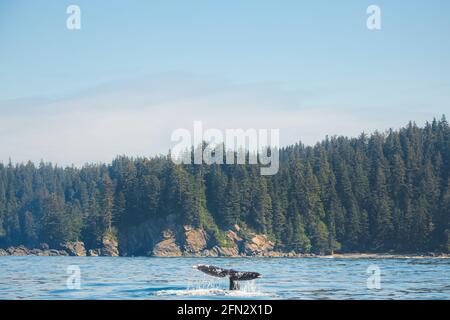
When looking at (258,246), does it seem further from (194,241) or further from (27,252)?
(27,252)

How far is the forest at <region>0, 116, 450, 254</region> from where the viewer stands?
158 metres

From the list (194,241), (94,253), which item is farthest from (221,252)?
(94,253)

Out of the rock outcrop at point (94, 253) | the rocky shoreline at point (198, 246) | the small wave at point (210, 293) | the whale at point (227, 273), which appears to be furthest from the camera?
the rock outcrop at point (94, 253)

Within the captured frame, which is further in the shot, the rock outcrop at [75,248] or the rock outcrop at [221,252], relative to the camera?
the rock outcrop at [75,248]

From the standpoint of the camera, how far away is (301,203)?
168250 mm

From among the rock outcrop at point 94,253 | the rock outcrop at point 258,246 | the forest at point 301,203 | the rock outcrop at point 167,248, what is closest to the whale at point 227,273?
the rock outcrop at point 167,248

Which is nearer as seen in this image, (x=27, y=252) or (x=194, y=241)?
(x=194, y=241)

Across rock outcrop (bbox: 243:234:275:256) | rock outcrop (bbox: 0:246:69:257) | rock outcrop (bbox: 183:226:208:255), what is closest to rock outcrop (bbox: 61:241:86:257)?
rock outcrop (bbox: 0:246:69:257)

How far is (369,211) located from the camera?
547 ft

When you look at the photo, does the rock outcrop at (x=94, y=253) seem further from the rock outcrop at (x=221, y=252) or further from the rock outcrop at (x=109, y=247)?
the rock outcrop at (x=221, y=252)

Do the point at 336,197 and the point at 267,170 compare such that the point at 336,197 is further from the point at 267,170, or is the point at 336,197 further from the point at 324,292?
the point at 324,292

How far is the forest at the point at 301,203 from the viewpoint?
157875mm

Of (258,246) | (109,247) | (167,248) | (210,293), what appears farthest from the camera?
(109,247)
